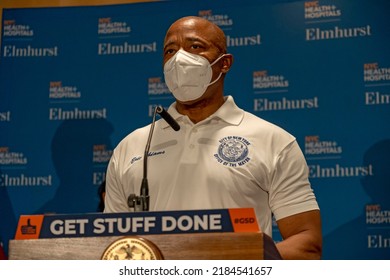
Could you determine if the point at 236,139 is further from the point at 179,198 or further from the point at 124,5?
the point at 124,5

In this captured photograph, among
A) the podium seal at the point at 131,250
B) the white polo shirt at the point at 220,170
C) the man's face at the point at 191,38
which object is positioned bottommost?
the podium seal at the point at 131,250

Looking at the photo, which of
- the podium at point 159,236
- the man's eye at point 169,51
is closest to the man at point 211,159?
the man's eye at point 169,51

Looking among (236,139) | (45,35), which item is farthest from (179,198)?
(45,35)

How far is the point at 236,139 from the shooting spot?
2396 millimetres

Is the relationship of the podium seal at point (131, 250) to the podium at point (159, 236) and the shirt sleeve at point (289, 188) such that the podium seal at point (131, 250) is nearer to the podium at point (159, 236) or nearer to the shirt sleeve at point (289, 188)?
the podium at point (159, 236)

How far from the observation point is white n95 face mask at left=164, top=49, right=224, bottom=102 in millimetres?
2521

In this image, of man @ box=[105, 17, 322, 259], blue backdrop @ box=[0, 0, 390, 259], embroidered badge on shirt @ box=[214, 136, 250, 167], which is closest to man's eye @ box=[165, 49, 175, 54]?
man @ box=[105, 17, 322, 259]

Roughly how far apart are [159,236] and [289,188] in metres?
0.88

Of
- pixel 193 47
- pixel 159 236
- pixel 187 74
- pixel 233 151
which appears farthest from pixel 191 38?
pixel 159 236

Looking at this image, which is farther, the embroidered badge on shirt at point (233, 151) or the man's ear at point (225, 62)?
the man's ear at point (225, 62)

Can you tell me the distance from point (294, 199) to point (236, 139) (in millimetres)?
292

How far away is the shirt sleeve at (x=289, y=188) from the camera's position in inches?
88.4

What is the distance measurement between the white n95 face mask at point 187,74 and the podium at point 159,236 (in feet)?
3.51
